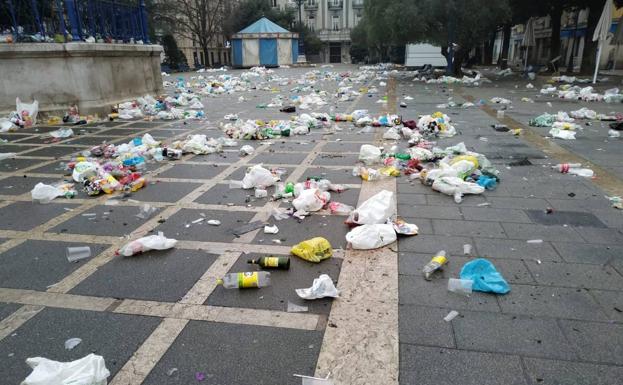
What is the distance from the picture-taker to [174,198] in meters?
4.42

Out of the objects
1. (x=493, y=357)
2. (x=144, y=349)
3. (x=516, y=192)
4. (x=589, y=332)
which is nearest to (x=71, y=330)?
(x=144, y=349)

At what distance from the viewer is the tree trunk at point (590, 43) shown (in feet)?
60.4

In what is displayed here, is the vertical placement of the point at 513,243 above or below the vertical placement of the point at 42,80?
below

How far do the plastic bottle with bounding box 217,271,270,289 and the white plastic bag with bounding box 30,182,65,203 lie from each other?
2.69 meters

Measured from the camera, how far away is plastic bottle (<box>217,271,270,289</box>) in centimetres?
269

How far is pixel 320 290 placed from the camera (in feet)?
8.45

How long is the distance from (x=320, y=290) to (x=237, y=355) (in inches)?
26.2

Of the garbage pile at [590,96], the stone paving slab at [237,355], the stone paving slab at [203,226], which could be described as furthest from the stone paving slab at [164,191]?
the garbage pile at [590,96]

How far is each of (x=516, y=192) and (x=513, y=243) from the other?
1.33 m

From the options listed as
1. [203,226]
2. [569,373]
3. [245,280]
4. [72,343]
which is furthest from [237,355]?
[203,226]

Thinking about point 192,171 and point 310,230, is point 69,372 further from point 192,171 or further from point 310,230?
point 192,171

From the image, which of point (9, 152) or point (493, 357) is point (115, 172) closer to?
point (9, 152)

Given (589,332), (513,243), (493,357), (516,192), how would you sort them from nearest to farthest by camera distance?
(493,357) < (589,332) < (513,243) < (516,192)

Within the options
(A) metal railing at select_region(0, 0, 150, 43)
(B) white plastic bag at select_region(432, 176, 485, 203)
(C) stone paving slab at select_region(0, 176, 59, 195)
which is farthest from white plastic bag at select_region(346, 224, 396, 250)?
(A) metal railing at select_region(0, 0, 150, 43)
